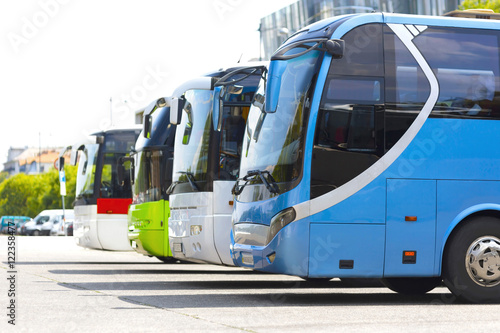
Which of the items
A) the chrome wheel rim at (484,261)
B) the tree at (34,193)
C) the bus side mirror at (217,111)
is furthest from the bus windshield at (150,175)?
the tree at (34,193)

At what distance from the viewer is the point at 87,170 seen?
22438 millimetres

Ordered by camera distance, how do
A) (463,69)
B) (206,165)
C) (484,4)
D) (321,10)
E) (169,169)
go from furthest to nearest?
(321,10), (484,4), (169,169), (206,165), (463,69)

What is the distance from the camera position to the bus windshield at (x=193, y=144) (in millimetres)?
14389

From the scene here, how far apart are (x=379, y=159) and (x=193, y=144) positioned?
15.3ft

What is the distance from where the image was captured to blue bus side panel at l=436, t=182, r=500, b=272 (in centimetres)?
1098

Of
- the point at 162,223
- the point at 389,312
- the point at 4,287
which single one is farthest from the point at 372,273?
Answer: the point at 162,223

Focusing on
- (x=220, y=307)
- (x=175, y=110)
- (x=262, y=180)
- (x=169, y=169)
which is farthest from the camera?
(x=169, y=169)

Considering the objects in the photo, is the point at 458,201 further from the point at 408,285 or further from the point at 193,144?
the point at 193,144

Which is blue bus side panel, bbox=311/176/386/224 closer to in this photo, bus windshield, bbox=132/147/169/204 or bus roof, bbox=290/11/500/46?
bus roof, bbox=290/11/500/46

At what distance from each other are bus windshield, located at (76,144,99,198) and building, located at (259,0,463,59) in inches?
549

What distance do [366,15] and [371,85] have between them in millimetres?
909

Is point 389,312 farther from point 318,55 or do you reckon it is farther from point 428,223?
point 318,55

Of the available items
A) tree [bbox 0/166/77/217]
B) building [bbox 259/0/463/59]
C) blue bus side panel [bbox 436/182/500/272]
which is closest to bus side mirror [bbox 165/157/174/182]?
blue bus side panel [bbox 436/182/500/272]

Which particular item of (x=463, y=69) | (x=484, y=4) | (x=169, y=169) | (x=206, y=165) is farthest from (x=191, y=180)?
(x=484, y=4)
